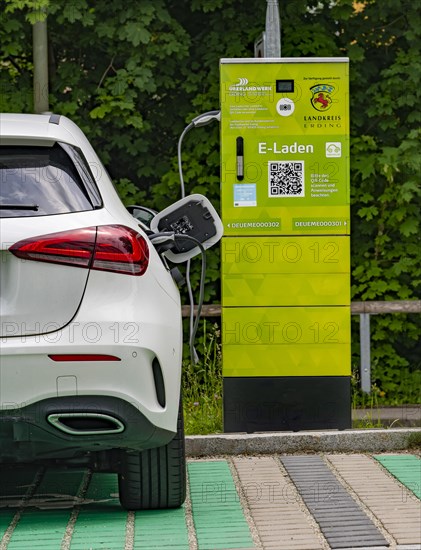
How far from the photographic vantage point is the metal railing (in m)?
9.08

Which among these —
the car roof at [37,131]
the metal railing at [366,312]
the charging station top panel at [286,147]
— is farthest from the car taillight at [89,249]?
the metal railing at [366,312]

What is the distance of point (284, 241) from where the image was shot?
746cm

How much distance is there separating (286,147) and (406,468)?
2131mm

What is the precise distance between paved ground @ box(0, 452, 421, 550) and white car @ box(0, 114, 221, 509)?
41 cm

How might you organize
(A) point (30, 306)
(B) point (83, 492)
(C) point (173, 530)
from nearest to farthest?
(A) point (30, 306)
(C) point (173, 530)
(B) point (83, 492)

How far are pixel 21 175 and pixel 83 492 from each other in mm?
1985

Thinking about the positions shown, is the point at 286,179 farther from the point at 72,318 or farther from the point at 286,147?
the point at 72,318

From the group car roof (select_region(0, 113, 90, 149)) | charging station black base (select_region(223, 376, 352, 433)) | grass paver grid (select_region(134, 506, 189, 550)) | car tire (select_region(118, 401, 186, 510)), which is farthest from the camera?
charging station black base (select_region(223, 376, 352, 433))

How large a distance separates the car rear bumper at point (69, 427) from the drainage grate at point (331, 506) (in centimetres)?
96

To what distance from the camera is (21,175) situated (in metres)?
5.21

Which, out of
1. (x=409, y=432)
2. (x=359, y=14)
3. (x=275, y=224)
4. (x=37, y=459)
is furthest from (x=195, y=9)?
(x=37, y=459)

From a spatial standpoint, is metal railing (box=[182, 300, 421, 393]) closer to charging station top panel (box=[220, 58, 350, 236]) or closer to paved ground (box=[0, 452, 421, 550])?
paved ground (box=[0, 452, 421, 550])

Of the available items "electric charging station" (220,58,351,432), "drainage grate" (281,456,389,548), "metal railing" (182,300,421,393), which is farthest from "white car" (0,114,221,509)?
"metal railing" (182,300,421,393)

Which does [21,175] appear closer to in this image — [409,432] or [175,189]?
[409,432]
